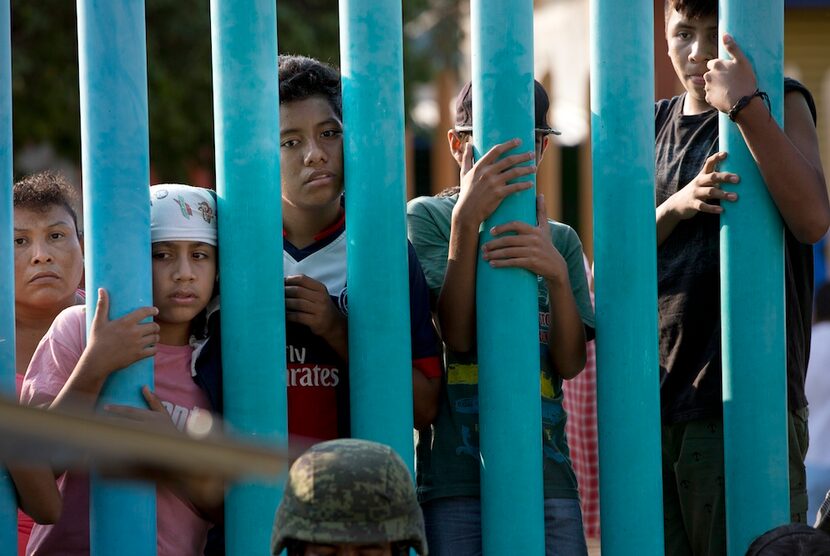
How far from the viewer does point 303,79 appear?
306 cm

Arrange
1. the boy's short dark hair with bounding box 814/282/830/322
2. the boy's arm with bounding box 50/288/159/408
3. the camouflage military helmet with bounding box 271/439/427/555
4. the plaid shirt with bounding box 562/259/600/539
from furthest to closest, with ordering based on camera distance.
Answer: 1. the boy's short dark hair with bounding box 814/282/830/322
2. the plaid shirt with bounding box 562/259/600/539
3. the boy's arm with bounding box 50/288/159/408
4. the camouflage military helmet with bounding box 271/439/427/555

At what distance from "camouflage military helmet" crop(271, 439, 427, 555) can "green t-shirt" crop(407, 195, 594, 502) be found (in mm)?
595

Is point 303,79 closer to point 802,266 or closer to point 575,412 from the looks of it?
point 802,266

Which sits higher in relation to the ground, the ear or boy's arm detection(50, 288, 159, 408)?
the ear

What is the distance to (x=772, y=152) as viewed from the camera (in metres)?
2.67

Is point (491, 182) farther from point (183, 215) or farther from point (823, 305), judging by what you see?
point (823, 305)

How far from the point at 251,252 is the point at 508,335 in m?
0.55

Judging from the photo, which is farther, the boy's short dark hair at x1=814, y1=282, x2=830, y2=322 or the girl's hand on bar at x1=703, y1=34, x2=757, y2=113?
the boy's short dark hair at x1=814, y1=282, x2=830, y2=322

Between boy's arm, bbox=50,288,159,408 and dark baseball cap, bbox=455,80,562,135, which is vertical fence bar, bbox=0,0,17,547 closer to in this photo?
boy's arm, bbox=50,288,159,408

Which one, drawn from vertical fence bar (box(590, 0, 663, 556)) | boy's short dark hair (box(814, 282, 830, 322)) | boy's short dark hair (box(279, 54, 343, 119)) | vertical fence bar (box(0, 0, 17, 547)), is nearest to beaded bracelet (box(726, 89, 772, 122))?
vertical fence bar (box(590, 0, 663, 556))

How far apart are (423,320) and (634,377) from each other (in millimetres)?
475

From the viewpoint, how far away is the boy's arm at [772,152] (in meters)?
2.66

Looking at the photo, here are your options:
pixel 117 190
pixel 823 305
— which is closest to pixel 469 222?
pixel 117 190

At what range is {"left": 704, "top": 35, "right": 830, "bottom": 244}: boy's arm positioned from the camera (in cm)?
266
